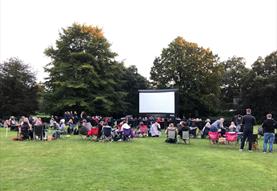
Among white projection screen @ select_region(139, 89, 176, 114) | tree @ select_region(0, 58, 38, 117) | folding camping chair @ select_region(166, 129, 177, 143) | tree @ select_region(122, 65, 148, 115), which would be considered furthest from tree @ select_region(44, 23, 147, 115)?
folding camping chair @ select_region(166, 129, 177, 143)

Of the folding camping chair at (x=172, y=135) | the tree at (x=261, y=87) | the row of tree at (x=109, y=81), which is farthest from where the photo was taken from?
Answer: the tree at (x=261, y=87)

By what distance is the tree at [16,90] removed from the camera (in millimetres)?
46469

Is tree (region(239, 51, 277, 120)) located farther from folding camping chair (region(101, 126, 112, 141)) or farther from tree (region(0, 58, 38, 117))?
folding camping chair (region(101, 126, 112, 141))

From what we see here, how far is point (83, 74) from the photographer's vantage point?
42281 mm


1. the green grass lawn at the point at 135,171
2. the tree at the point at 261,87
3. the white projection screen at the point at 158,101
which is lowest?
the green grass lawn at the point at 135,171

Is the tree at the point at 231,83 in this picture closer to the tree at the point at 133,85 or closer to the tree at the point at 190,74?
the tree at the point at 190,74

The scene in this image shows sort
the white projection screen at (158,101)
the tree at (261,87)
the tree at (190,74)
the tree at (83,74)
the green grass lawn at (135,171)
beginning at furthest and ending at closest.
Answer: the tree at (261,87) < the tree at (190,74) < the tree at (83,74) < the white projection screen at (158,101) < the green grass lawn at (135,171)

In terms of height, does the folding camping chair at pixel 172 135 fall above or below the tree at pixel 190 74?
below

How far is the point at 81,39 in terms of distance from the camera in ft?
142

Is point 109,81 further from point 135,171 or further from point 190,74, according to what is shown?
point 135,171

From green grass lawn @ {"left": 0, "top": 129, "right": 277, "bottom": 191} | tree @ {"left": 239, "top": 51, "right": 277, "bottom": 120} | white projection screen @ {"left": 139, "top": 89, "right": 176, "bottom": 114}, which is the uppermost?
tree @ {"left": 239, "top": 51, "right": 277, "bottom": 120}

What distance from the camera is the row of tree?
41594 mm

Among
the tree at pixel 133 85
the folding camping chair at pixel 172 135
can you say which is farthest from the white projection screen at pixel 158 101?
the tree at pixel 133 85

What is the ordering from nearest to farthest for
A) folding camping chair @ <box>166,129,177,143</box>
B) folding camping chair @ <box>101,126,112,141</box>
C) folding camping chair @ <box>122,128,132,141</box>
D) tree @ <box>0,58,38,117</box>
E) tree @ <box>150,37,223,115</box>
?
1. folding camping chair @ <box>166,129,177,143</box>
2. folding camping chair @ <box>101,126,112,141</box>
3. folding camping chair @ <box>122,128,132,141</box>
4. tree @ <box>0,58,38,117</box>
5. tree @ <box>150,37,223,115</box>
